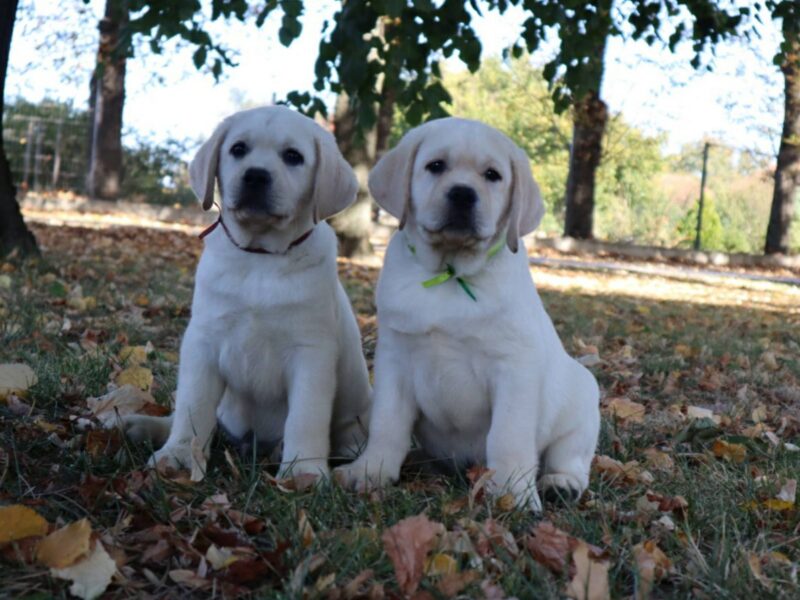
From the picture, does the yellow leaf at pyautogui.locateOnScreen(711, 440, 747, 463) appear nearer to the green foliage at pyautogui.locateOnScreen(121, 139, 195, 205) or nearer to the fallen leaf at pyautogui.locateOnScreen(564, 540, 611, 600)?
the fallen leaf at pyautogui.locateOnScreen(564, 540, 611, 600)

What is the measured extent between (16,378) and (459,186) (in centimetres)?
193

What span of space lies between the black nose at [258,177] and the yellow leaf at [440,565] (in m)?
1.45

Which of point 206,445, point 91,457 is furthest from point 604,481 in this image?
point 91,457

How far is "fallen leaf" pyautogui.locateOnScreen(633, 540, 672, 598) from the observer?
229cm

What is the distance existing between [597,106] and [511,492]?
20.3 metres

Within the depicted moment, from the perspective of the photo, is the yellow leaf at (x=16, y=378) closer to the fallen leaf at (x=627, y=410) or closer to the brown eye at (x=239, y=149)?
the brown eye at (x=239, y=149)

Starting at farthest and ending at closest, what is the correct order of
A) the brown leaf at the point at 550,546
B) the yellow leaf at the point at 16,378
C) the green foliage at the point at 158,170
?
1. the green foliage at the point at 158,170
2. the yellow leaf at the point at 16,378
3. the brown leaf at the point at 550,546

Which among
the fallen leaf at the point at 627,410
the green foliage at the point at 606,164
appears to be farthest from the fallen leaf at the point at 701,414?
the green foliage at the point at 606,164

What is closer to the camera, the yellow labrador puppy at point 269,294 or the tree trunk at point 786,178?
the yellow labrador puppy at point 269,294

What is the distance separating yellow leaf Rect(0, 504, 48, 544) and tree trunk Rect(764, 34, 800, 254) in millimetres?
22608

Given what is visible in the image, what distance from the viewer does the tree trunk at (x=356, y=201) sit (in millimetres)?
12234

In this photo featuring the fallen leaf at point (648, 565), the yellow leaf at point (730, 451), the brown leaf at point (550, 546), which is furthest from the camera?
the yellow leaf at point (730, 451)

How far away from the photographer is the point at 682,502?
3.02m

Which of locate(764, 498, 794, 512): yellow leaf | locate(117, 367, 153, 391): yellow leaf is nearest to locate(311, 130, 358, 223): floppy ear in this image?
locate(117, 367, 153, 391): yellow leaf
